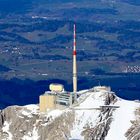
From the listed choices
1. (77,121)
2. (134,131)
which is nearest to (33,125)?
(77,121)

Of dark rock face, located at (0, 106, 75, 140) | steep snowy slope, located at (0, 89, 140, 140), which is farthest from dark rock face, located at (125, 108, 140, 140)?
dark rock face, located at (0, 106, 75, 140)

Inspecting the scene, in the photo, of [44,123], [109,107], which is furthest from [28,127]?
[109,107]

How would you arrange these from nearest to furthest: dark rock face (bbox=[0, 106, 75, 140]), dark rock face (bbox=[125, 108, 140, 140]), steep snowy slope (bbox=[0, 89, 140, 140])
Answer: dark rock face (bbox=[125, 108, 140, 140]) < steep snowy slope (bbox=[0, 89, 140, 140]) < dark rock face (bbox=[0, 106, 75, 140])

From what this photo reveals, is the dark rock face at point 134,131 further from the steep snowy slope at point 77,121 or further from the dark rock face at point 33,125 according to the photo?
the dark rock face at point 33,125

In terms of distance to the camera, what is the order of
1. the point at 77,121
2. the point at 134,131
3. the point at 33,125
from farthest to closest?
the point at 33,125 → the point at 77,121 → the point at 134,131

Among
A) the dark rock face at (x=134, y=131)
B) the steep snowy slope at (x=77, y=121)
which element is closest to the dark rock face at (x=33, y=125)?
the steep snowy slope at (x=77, y=121)

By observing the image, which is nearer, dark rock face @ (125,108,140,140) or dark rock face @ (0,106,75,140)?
dark rock face @ (125,108,140,140)

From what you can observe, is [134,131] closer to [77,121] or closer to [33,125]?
[77,121]

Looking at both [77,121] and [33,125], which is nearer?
[77,121]

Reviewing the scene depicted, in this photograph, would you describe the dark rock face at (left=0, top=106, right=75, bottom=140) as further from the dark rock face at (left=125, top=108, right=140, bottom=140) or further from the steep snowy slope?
the dark rock face at (left=125, top=108, right=140, bottom=140)
